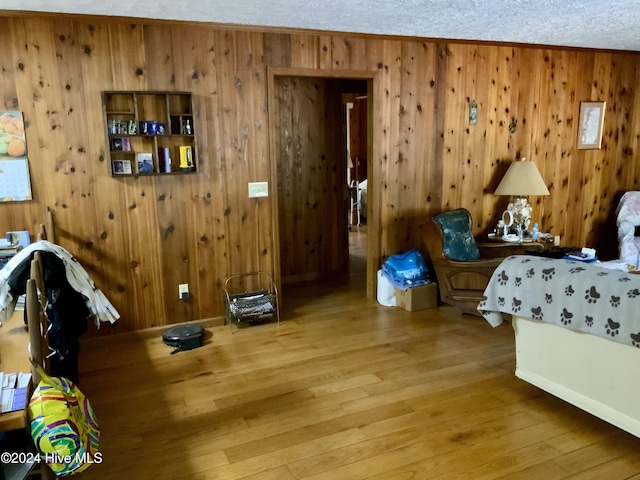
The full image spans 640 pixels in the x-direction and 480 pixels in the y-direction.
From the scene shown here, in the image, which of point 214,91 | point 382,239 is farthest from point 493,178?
point 214,91

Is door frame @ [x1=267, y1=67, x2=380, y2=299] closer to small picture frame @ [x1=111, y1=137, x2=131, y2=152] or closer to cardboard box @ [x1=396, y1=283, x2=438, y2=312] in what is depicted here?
cardboard box @ [x1=396, y1=283, x2=438, y2=312]

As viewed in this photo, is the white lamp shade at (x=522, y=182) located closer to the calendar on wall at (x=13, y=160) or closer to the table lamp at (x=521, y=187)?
the table lamp at (x=521, y=187)

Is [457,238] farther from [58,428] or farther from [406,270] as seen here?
[58,428]

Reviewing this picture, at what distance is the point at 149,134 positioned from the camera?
382 centimetres

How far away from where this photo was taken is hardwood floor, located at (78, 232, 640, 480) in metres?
2.45

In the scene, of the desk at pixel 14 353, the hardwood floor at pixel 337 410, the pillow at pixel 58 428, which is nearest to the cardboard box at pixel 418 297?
the hardwood floor at pixel 337 410

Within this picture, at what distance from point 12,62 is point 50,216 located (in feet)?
3.55

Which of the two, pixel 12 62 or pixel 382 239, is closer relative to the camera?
pixel 12 62

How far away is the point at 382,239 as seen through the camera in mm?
4965

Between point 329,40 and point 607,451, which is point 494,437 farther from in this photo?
point 329,40

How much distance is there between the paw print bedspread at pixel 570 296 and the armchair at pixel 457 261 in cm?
133

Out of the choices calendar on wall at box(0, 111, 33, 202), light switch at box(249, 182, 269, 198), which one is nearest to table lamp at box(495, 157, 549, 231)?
light switch at box(249, 182, 269, 198)

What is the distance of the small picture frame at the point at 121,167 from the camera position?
12.6ft

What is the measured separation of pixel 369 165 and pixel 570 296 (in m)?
2.61
